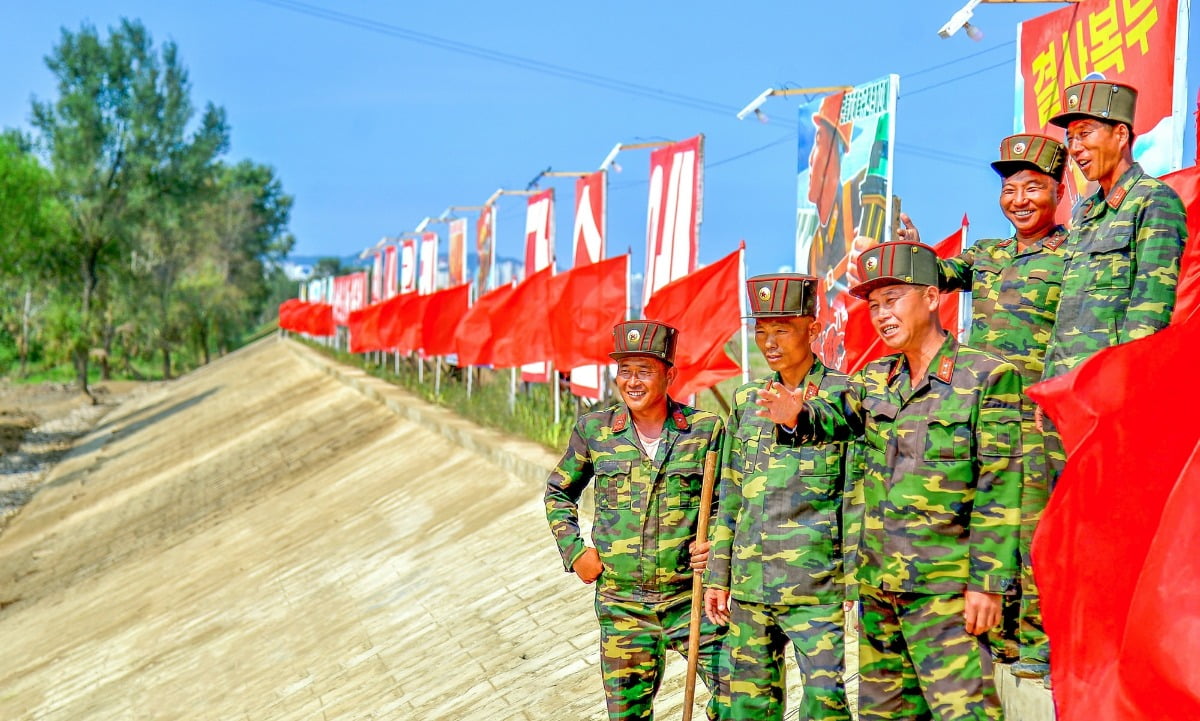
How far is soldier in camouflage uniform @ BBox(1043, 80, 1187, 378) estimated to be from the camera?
3.81 m

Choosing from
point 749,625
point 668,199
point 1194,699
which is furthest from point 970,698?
point 668,199

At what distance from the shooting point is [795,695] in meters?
5.11

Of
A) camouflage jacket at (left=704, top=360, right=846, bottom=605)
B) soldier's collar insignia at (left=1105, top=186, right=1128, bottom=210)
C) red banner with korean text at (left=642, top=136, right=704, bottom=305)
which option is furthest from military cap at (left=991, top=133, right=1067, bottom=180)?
red banner with korean text at (left=642, top=136, right=704, bottom=305)

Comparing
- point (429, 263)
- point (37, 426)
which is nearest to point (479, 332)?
point (429, 263)

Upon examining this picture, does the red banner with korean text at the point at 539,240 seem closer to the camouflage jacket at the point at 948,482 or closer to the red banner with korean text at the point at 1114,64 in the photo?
the red banner with korean text at the point at 1114,64

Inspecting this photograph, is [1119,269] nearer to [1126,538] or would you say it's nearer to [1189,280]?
[1189,280]

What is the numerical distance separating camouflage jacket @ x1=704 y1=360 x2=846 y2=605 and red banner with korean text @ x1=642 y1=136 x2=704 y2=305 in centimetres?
650

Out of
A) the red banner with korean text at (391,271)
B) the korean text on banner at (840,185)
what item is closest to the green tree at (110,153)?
the red banner with korean text at (391,271)

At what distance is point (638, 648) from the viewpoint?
14.1 ft

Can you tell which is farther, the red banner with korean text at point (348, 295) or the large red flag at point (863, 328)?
the red banner with korean text at point (348, 295)

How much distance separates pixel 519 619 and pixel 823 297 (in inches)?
109

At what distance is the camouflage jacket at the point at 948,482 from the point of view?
11.5 ft

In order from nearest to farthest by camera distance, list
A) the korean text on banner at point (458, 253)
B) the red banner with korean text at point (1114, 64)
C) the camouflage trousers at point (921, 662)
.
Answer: the camouflage trousers at point (921, 662) < the red banner with korean text at point (1114, 64) < the korean text on banner at point (458, 253)

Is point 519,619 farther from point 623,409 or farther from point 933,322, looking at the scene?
point 933,322
